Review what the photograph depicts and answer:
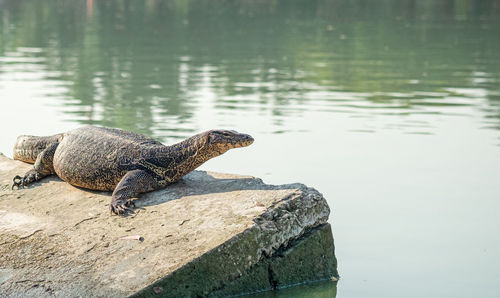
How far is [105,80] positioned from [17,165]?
13.1m

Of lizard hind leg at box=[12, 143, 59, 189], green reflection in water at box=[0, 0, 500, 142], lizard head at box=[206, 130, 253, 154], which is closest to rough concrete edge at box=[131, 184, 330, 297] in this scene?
lizard head at box=[206, 130, 253, 154]

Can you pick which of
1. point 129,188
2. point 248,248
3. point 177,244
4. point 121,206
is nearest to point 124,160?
point 129,188

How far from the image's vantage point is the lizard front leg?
28.1 ft

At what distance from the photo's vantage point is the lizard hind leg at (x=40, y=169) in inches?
391

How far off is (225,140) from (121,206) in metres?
1.23

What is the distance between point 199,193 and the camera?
28.3 feet

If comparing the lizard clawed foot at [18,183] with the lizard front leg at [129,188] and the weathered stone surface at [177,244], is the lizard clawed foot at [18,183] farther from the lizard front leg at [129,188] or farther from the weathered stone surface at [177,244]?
the lizard front leg at [129,188]

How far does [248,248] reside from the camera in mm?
7535

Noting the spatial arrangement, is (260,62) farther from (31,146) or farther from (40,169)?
(40,169)

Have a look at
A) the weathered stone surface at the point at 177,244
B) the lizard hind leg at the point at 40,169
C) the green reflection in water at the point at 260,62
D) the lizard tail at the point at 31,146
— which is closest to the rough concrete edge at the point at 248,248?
the weathered stone surface at the point at 177,244

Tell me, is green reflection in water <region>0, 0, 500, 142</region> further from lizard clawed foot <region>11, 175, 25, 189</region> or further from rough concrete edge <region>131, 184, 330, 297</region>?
rough concrete edge <region>131, 184, 330, 297</region>

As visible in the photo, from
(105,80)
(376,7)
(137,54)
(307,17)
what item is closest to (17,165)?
(105,80)

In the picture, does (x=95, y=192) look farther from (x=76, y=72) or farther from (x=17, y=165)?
(x=76, y=72)

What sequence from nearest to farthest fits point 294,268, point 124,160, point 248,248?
point 248,248, point 294,268, point 124,160
